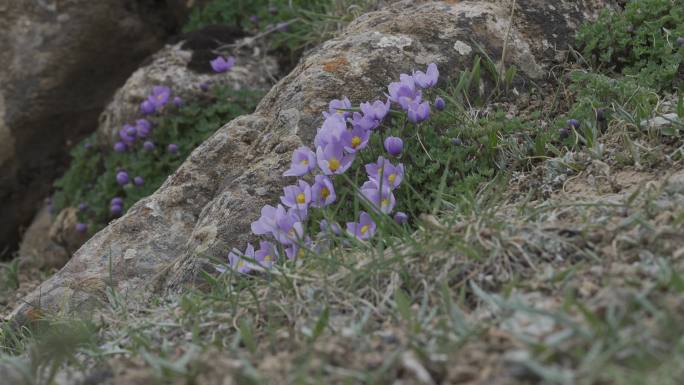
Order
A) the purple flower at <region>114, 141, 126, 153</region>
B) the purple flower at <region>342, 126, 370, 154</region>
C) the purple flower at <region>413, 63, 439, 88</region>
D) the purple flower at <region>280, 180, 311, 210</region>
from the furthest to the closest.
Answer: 1. the purple flower at <region>114, 141, 126, 153</region>
2. the purple flower at <region>413, 63, 439, 88</region>
3. the purple flower at <region>342, 126, 370, 154</region>
4. the purple flower at <region>280, 180, 311, 210</region>

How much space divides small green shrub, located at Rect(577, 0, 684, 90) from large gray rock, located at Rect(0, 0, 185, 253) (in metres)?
3.52

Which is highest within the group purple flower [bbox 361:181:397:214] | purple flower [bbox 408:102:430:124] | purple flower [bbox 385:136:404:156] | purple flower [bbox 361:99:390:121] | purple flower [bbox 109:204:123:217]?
purple flower [bbox 361:99:390:121]

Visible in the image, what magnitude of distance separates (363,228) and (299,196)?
301 mm

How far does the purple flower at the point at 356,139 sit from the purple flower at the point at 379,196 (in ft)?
0.52

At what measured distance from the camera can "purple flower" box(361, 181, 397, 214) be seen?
302cm

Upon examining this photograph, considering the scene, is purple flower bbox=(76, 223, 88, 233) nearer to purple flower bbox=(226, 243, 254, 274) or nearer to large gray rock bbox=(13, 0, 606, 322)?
large gray rock bbox=(13, 0, 606, 322)

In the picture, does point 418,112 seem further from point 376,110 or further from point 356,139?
point 356,139

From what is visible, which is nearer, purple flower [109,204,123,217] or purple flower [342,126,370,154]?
purple flower [342,126,370,154]

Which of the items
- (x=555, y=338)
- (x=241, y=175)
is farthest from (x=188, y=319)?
(x=555, y=338)

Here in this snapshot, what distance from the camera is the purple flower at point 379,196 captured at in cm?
302

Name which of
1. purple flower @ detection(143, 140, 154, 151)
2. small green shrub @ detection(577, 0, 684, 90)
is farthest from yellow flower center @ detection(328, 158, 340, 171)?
purple flower @ detection(143, 140, 154, 151)

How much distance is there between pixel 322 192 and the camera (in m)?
3.14

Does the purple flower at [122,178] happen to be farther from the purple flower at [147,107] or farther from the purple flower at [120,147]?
the purple flower at [147,107]

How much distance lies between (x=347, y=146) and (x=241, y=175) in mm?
637
